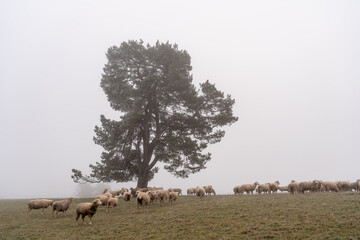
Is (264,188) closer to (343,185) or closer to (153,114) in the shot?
(343,185)

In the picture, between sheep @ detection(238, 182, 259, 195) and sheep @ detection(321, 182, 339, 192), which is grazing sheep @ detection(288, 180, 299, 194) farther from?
A: sheep @ detection(238, 182, 259, 195)

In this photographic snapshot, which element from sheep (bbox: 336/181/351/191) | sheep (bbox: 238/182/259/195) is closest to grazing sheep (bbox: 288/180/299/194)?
sheep (bbox: 238/182/259/195)

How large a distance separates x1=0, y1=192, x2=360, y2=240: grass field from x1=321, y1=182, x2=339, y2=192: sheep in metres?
5.97

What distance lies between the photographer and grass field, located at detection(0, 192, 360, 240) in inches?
398

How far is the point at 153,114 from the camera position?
3066 centimetres

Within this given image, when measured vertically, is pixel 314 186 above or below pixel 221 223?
above

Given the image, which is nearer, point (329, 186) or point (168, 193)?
point (168, 193)

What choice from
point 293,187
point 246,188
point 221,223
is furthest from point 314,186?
point 221,223

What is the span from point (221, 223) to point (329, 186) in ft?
44.2

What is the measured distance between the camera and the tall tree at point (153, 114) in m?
27.9

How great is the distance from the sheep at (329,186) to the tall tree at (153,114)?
1130 centimetres

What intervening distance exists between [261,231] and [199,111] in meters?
19.5

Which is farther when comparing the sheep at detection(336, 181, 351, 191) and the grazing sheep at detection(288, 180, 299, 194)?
the sheep at detection(336, 181, 351, 191)

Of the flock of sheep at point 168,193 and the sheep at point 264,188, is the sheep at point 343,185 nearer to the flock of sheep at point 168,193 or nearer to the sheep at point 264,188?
the flock of sheep at point 168,193
